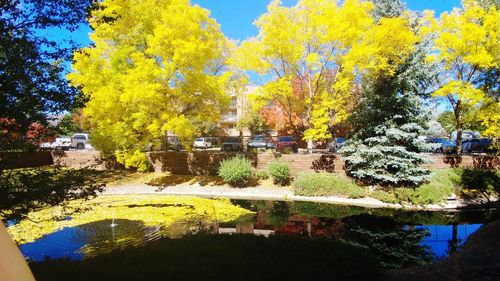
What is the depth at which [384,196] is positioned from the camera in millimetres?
17094

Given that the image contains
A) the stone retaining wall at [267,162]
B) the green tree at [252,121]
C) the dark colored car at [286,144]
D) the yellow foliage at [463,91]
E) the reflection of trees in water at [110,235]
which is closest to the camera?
the reflection of trees in water at [110,235]

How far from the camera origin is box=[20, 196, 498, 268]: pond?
10539mm

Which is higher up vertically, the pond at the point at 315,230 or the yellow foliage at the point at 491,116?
the yellow foliage at the point at 491,116

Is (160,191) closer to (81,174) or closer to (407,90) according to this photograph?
(81,174)

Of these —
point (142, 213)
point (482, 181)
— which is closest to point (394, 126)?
point (482, 181)

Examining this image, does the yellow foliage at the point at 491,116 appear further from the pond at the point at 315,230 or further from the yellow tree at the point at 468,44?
the pond at the point at 315,230

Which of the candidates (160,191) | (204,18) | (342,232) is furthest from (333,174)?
(204,18)

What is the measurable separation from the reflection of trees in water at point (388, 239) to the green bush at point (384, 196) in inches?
93.4

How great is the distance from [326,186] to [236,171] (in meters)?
5.54

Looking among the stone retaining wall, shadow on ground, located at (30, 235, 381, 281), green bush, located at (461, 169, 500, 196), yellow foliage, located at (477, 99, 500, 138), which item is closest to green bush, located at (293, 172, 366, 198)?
the stone retaining wall

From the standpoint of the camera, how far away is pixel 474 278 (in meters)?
7.07

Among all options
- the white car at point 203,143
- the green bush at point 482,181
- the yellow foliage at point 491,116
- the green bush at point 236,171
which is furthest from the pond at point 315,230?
the white car at point 203,143

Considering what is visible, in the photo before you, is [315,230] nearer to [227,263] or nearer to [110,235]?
[227,263]

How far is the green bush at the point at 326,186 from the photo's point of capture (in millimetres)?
18125
